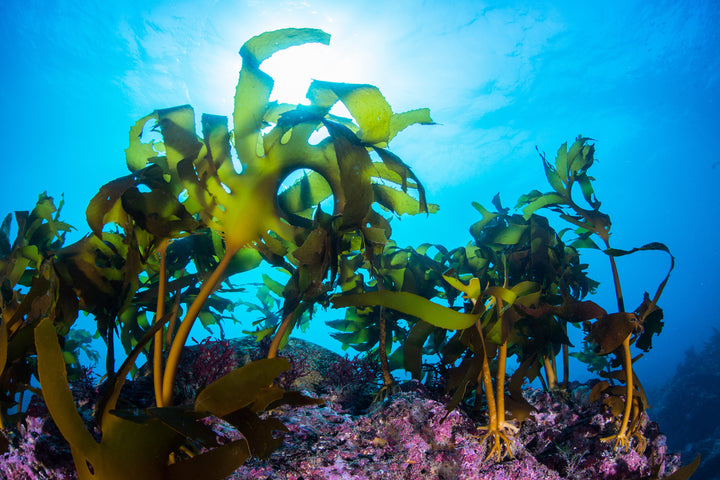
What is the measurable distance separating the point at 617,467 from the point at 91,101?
119ft

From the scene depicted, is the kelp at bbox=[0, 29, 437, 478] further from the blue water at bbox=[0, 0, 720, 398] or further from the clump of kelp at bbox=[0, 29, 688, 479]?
the blue water at bbox=[0, 0, 720, 398]

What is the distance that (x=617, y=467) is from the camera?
62.5 inches

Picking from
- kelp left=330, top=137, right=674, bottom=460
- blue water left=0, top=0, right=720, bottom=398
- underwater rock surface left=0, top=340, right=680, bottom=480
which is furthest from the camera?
blue water left=0, top=0, right=720, bottom=398

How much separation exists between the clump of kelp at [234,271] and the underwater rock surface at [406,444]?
0.11 m

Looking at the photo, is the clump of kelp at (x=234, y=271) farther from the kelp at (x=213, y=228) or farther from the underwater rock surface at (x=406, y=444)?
the underwater rock surface at (x=406, y=444)

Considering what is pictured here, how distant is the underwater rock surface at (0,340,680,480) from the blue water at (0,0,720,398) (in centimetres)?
1281

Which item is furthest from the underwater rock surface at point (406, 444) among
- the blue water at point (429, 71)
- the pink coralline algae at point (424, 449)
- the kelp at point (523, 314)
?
the blue water at point (429, 71)

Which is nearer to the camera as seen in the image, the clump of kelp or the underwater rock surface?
the clump of kelp

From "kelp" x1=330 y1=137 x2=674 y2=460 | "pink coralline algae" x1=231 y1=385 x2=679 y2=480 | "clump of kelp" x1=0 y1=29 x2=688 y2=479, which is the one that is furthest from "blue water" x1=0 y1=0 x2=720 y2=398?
"pink coralline algae" x1=231 y1=385 x2=679 y2=480

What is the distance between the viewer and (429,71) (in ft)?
62.9

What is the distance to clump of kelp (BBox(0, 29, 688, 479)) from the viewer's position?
876 millimetres

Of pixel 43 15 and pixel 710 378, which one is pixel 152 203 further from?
pixel 43 15

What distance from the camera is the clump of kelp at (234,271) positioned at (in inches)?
34.5

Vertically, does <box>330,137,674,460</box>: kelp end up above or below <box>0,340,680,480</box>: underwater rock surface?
above
